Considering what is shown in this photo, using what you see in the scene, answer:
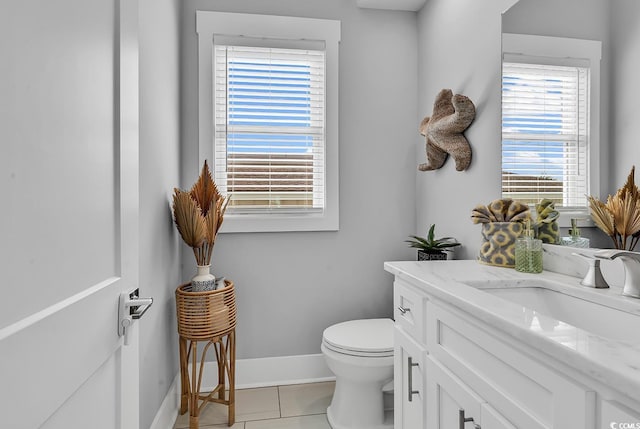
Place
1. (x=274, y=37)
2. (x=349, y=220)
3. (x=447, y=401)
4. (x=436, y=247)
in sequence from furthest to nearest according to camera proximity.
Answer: (x=349, y=220) < (x=274, y=37) < (x=436, y=247) < (x=447, y=401)

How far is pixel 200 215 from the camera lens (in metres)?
1.79

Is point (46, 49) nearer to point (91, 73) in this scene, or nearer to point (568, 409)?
point (91, 73)

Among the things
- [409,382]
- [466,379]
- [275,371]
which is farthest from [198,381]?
[466,379]

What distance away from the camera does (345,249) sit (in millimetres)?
2410

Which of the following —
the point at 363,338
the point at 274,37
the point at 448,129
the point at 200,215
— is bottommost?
the point at 363,338

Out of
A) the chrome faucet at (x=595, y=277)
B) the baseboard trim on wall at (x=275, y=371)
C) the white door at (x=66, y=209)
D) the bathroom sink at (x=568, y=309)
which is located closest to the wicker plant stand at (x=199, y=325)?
the baseboard trim on wall at (x=275, y=371)

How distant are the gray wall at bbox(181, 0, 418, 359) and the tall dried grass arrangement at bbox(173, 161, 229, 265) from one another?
0.37 m

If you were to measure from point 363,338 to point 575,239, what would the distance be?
3.42ft

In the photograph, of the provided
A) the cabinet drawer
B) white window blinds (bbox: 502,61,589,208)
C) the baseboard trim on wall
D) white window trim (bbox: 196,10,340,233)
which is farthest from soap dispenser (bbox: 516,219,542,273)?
the baseboard trim on wall

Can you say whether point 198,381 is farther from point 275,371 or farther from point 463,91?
point 463,91

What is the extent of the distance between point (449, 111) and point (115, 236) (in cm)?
175

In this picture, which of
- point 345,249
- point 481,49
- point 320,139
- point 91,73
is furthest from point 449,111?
point 91,73

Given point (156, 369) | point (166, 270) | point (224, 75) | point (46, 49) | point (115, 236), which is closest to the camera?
point (46, 49)

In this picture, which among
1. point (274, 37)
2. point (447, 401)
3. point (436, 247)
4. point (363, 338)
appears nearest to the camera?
point (447, 401)
